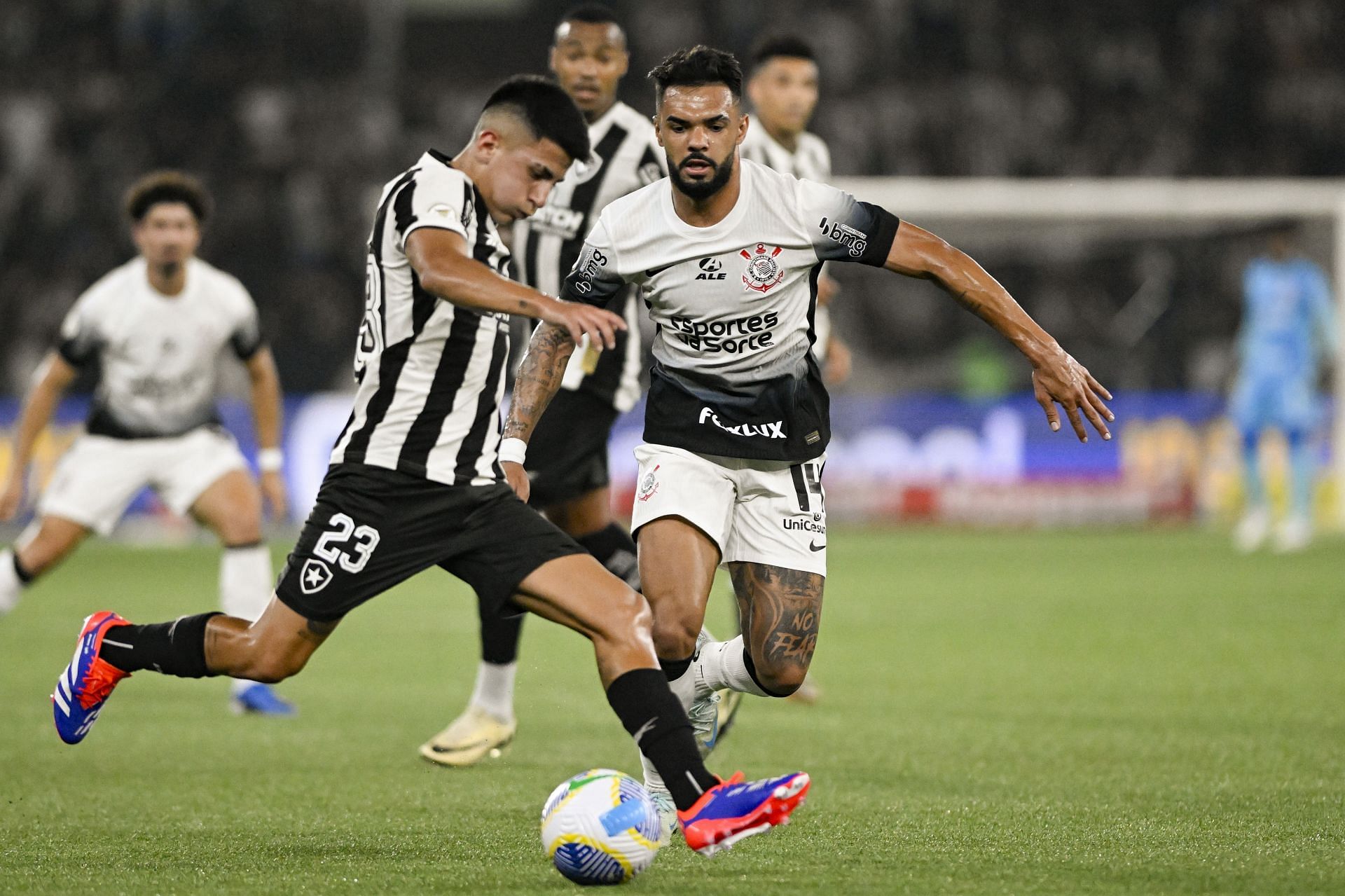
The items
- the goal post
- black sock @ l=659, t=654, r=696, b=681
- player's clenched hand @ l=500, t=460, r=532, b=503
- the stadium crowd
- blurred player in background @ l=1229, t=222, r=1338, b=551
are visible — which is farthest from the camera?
the stadium crowd

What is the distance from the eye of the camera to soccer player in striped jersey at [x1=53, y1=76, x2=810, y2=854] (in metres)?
4.56

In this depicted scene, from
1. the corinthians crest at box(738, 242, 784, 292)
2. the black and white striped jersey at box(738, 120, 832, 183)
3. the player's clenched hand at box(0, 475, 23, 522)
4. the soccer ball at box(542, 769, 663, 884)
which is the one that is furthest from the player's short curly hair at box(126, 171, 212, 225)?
the soccer ball at box(542, 769, 663, 884)

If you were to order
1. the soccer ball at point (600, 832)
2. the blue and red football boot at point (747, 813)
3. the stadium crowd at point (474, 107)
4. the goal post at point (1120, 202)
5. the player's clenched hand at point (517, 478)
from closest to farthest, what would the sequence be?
the blue and red football boot at point (747, 813)
the soccer ball at point (600, 832)
the player's clenched hand at point (517, 478)
the goal post at point (1120, 202)
the stadium crowd at point (474, 107)

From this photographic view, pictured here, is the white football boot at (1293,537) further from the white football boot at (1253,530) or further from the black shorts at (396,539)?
the black shorts at (396,539)

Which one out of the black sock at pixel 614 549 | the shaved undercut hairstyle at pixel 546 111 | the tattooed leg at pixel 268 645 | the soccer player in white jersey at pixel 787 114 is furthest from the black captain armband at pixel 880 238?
the soccer player in white jersey at pixel 787 114

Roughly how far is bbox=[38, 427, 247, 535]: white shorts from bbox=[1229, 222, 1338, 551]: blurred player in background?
9.89m

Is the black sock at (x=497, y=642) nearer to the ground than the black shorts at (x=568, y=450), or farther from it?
nearer to the ground

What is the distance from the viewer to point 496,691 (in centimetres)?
651

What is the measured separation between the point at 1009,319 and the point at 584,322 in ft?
4.10

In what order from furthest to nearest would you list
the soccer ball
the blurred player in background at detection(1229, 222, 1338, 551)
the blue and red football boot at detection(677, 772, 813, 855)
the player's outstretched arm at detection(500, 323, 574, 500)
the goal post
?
the goal post
the blurred player in background at detection(1229, 222, 1338, 551)
the player's outstretched arm at detection(500, 323, 574, 500)
the soccer ball
the blue and red football boot at detection(677, 772, 813, 855)

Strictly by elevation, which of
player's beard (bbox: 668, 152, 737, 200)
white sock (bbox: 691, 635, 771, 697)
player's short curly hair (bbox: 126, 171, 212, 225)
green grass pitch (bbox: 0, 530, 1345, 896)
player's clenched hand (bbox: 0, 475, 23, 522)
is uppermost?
player's short curly hair (bbox: 126, 171, 212, 225)

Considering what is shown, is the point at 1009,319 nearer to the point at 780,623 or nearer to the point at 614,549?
the point at 780,623

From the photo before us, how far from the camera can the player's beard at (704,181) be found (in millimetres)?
4855

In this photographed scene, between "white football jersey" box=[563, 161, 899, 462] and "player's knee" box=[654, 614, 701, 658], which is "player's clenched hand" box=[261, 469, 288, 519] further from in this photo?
"player's knee" box=[654, 614, 701, 658]
